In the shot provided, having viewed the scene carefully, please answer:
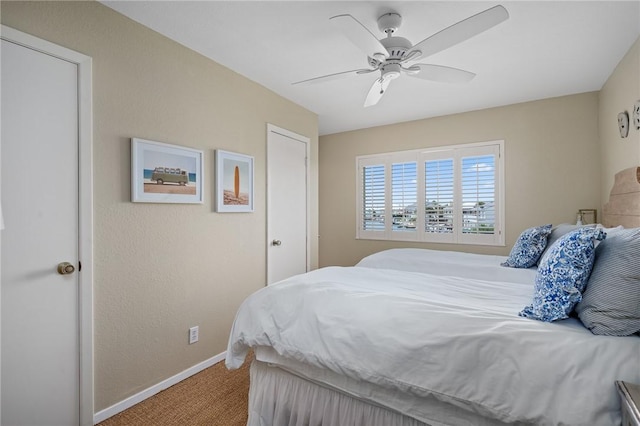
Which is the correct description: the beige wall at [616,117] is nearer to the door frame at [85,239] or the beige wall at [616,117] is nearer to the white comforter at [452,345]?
the white comforter at [452,345]

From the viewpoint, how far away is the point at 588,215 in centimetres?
329

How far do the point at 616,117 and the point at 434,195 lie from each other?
186 cm

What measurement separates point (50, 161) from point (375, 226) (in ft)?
12.3

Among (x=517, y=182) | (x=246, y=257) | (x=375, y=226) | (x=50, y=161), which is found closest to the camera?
(x=50, y=161)

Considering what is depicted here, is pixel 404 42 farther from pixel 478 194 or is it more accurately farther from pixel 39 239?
pixel 478 194

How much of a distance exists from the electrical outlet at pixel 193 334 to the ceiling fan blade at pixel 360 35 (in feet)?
7.67

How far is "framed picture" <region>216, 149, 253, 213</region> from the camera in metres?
2.64

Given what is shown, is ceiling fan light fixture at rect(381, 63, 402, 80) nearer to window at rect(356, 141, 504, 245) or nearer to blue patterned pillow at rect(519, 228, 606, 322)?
blue patterned pillow at rect(519, 228, 606, 322)

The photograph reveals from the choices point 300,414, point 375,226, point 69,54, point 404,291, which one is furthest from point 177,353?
point 375,226

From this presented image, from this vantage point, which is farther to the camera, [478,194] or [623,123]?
[478,194]

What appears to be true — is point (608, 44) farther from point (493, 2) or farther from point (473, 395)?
point (473, 395)

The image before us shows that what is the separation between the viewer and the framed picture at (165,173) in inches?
81.4

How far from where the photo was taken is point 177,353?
2.34 meters

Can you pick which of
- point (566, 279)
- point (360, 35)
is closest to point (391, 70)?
point (360, 35)
